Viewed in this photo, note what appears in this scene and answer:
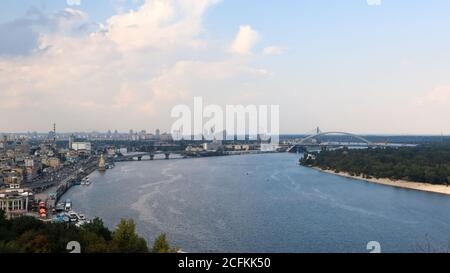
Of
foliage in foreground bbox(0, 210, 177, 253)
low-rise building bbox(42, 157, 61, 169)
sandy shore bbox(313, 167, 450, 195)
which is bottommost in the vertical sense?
sandy shore bbox(313, 167, 450, 195)

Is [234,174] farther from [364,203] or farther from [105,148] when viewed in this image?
[105,148]

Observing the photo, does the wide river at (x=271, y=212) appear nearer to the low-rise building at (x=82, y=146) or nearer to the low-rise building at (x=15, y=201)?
the low-rise building at (x=15, y=201)

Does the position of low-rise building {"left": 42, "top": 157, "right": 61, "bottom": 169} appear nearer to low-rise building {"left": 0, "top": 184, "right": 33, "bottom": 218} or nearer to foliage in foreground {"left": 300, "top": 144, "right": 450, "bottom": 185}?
low-rise building {"left": 0, "top": 184, "right": 33, "bottom": 218}

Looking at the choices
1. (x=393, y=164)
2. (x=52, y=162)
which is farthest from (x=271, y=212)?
(x=52, y=162)

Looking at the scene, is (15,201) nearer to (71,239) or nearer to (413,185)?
(71,239)

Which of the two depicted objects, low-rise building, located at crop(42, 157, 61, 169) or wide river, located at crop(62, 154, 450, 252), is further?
low-rise building, located at crop(42, 157, 61, 169)

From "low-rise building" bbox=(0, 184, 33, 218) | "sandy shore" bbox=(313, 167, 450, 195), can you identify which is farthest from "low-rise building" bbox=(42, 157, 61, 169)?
"sandy shore" bbox=(313, 167, 450, 195)
